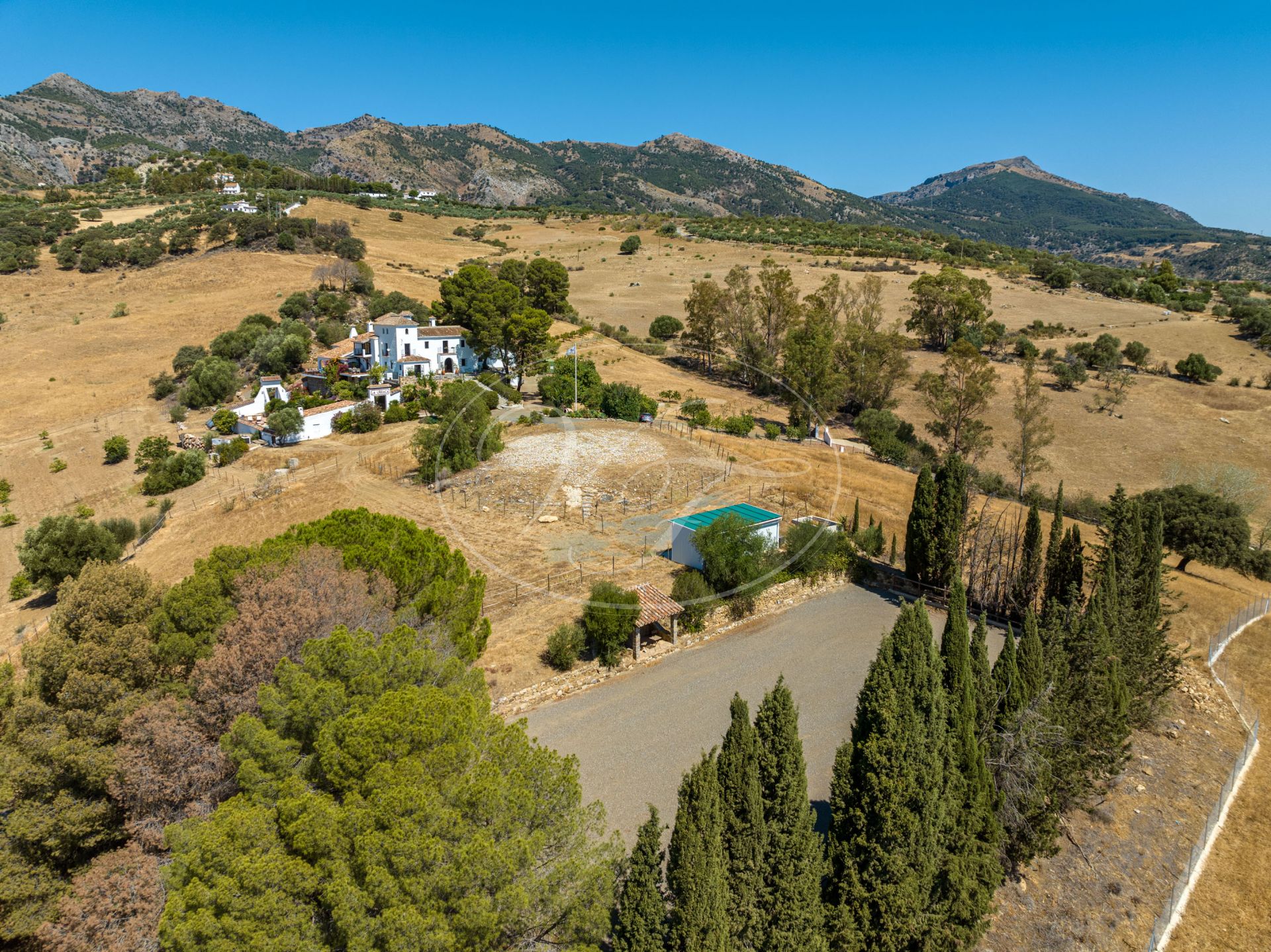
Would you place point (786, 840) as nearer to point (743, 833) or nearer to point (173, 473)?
point (743, 833)

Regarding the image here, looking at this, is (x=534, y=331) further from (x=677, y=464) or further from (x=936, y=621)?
(x=936, y=621)

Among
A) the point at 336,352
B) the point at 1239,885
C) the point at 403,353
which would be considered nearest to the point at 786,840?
the point at 1239,885

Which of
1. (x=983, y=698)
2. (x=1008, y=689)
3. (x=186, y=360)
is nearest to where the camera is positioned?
(x=983, y=698)

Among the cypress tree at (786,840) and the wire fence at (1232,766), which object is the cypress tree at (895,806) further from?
the wire fence at (1232,766)

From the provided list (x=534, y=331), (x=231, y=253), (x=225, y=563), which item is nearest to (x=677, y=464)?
(x=534, y=331)

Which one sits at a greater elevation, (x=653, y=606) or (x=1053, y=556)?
(x=1053, y=556)

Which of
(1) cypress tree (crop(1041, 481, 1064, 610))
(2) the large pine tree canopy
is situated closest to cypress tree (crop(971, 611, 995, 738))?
(2) the large pine tree canopy

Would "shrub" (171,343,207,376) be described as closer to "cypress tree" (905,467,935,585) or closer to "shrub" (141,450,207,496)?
"shrub" (141,450,207,496)
